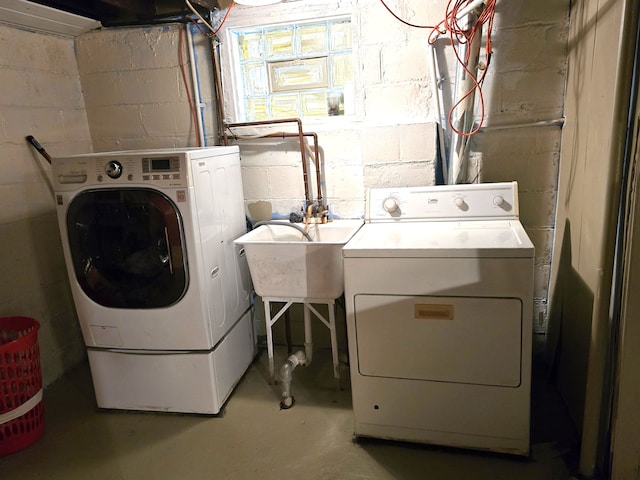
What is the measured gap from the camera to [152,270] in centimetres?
210

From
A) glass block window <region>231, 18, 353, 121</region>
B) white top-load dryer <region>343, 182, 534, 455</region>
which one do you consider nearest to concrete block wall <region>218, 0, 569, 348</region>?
glass block window <region>231, 18, 353, 121</region>

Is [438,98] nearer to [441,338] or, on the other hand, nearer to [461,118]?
[461,118]

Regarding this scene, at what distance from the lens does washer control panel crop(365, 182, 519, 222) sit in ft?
6.84

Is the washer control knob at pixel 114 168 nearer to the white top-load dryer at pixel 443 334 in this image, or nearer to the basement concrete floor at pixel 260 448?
the white top-load dryer at pixel 443 334

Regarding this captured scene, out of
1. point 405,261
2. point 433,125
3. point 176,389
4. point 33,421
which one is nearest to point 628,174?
point 405,261

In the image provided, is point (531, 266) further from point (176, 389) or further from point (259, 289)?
point (176, 389)

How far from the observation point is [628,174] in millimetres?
1447

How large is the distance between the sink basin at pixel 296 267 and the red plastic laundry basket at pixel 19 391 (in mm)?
1040

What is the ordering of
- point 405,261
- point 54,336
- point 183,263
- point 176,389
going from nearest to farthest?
1. point 405,261
2. point 183,263
3. point 176,389
4. point 54,336

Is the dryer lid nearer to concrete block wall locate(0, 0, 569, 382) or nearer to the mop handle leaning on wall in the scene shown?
concrete block wall locate(0, 0, 569, 382)

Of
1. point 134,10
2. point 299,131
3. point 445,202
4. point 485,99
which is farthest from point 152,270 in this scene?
point 485,99

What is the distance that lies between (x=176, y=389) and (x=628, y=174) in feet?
6.78

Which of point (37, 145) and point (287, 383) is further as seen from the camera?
point (37, 145)

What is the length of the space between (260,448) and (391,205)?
124cm
